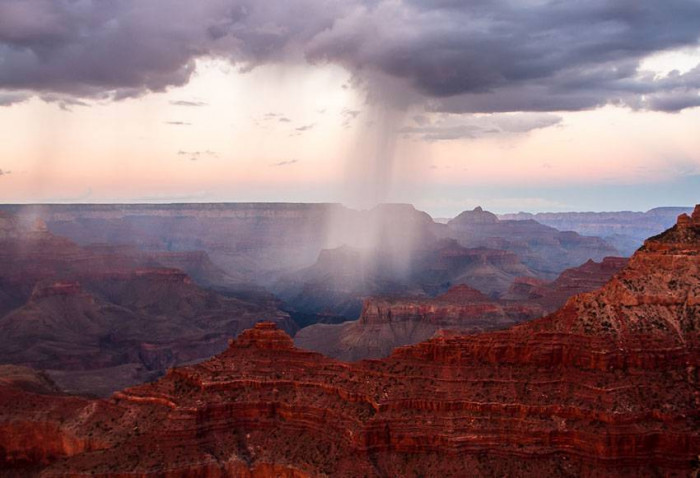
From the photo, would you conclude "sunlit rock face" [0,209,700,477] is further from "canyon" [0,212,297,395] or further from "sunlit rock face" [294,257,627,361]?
"sunlit rock face" [294,257,627,361]

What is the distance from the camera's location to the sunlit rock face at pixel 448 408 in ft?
171

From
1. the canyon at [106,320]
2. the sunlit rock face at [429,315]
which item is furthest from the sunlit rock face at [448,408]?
the sunlit rock face at [429,315]

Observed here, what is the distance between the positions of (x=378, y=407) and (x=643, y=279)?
25.6 m

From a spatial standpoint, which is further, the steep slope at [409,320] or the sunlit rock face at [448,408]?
the steep slope at [409,320]

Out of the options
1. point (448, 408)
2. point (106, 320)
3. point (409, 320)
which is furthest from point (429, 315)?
point (448, 408)

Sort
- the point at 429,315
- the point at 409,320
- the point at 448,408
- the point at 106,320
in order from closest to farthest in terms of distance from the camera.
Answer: the point at 448,408
the point at 429,315
the point at 409,320
the point at 106,320

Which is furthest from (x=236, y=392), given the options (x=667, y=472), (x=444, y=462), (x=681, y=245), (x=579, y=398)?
(x=681, y=245)

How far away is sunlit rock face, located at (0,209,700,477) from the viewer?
52.2 metres

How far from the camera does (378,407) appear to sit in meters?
56.2

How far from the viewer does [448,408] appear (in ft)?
182

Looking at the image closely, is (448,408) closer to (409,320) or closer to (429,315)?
(429,315)

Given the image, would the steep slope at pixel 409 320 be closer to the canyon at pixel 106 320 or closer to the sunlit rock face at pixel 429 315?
the sunlit rock face at pixel 429 315

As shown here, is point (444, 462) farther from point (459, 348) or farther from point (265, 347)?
Result: point (265, 347)

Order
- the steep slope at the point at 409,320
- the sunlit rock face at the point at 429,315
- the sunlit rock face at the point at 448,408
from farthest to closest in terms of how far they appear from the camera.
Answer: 1. the sunlit rock face at the point at 429,315
2. the steep slope at the point at 409,320
3. the sunlit rock face at the point at 448,408
